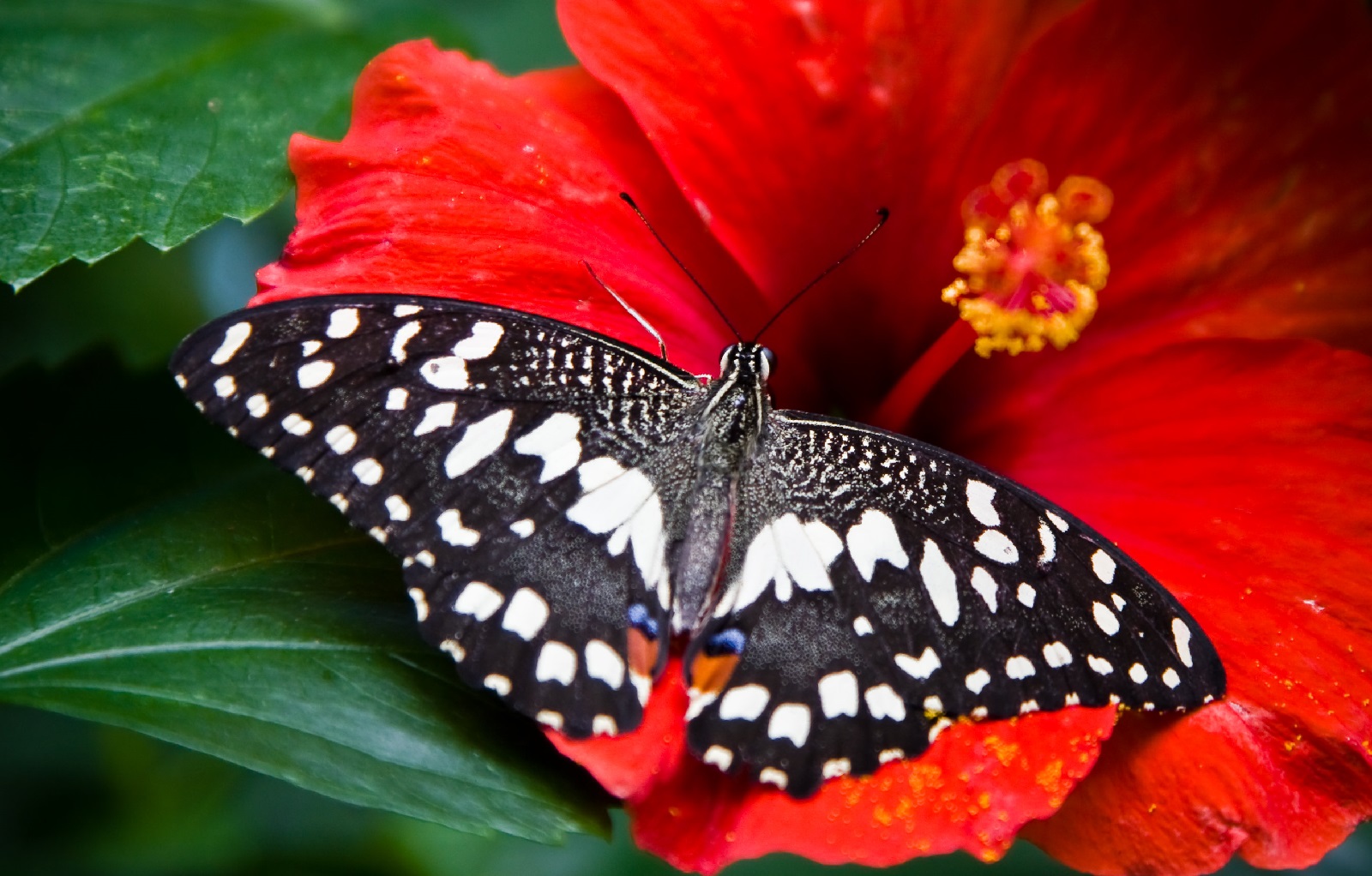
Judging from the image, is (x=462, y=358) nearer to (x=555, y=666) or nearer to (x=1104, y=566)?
(x=555, y=666)

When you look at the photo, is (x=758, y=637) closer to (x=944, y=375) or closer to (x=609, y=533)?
(x=609, y=533)

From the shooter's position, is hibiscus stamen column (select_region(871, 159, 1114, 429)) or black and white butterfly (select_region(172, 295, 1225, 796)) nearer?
black and white butterfly (select_region(172, 295, 1225, 796))

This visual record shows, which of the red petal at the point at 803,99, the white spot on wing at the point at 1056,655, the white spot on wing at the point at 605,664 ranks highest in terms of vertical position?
the red petal at the point at 803,99

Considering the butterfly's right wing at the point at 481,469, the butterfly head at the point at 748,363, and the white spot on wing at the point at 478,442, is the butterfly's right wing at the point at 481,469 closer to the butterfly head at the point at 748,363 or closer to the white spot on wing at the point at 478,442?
the white spot on wing at the point at 478,442

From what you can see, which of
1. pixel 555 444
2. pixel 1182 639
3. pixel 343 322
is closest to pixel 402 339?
pixel 343 322

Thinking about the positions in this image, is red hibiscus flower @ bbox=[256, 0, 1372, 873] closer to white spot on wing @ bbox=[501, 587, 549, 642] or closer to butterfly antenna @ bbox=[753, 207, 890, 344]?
butterfly antenna @ bbox=[753, 207, 890, 344]

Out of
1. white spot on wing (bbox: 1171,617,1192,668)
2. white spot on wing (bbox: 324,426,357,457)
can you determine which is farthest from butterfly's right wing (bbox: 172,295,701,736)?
white spot on wing (bbox: 1171,617,1192,668)

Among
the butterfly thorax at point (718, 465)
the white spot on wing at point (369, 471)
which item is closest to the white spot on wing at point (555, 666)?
the butterfly thorax at point (718, 465)
